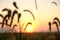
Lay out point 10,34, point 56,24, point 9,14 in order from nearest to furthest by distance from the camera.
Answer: point 9,14 < point 56,24 < point 10,34

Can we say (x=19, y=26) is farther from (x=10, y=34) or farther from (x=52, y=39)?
(x=52, y=39)

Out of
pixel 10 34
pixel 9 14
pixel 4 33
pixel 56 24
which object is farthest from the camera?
pixel 4 33

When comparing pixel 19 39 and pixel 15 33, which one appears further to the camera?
pixel 15 33

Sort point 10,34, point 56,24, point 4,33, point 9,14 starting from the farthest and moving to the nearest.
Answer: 1. point 4,33
2. point 10,34
3. point 56,24
4. point 9,14

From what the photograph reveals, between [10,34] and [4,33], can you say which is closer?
[10,34]

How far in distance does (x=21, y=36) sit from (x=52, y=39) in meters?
0.64

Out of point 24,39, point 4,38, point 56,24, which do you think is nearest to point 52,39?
point 56,24

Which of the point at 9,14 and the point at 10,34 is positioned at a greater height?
the point at 9,14

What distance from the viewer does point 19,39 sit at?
84.4 inches

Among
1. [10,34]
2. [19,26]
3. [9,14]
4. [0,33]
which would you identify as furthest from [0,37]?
[9,14]

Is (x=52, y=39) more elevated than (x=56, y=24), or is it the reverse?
(x=56, y=24)

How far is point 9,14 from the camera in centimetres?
213

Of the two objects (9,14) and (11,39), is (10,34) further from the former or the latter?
(9,14)

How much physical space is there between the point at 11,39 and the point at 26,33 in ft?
0.84
